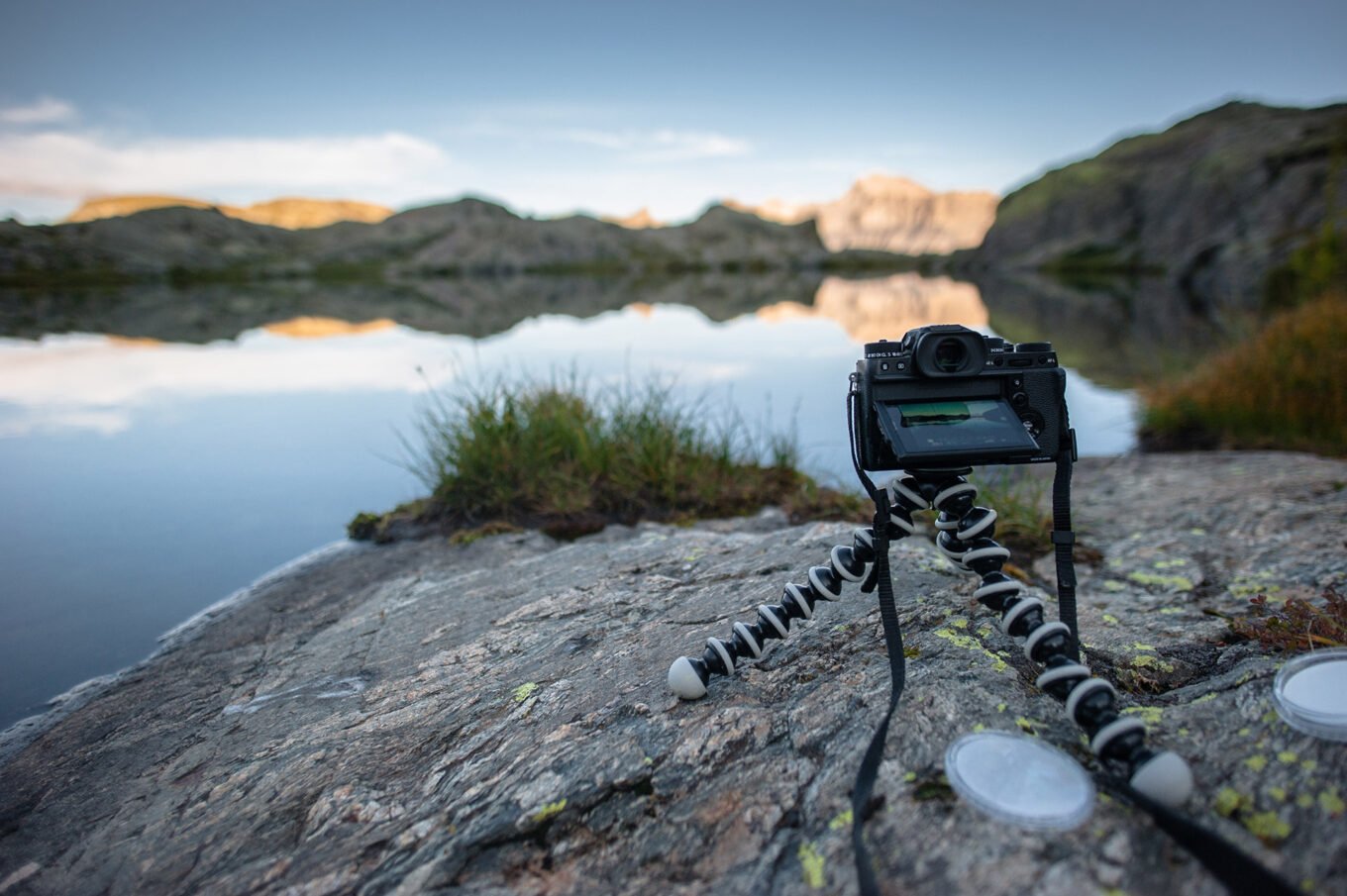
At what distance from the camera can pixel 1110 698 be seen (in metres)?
1.76

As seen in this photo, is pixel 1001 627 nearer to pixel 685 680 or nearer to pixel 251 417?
pixel 685 680

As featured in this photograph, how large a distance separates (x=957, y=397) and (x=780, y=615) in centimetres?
93

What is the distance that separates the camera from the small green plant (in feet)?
8.33

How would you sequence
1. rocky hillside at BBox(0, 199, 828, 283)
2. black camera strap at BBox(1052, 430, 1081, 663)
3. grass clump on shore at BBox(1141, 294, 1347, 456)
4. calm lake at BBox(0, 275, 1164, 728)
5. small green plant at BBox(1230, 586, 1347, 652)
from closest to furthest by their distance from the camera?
black camera strap at BBox(1052, 430, 1081, 663) < small green plant at BBox(1230, 586, 1347, 652) < calm lake at BBox(0, 275, 1164, 728) < grass clump on shore at BBox(1141, 294, 1347, 456) < rocky hillside at BBox(0, 199, 828, 283)

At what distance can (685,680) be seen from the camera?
2.40 metres

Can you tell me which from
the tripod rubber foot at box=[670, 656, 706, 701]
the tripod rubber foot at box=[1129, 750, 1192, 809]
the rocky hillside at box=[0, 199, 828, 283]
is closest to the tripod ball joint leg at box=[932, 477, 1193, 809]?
the tripod rubber foot at box=[1129, 750, 1192, 809]

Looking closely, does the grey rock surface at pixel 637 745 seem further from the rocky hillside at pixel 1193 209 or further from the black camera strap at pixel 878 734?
the rocky hillside at pixel 1193 209

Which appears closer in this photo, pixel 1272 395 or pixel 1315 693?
pixel 1315 693

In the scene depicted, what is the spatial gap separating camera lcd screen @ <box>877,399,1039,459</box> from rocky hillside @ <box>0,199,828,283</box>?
344 feet

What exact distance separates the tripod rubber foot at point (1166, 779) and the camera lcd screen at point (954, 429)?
81 centimetres

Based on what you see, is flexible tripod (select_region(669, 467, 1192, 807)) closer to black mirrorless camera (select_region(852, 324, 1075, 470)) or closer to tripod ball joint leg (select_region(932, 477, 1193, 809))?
tripod ball joint leg (select_region(932, 477, 1193, 809))

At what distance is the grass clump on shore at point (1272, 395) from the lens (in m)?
7.50

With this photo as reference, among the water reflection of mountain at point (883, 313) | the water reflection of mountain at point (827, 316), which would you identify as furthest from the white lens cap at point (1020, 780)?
the water reflection of mountain at point (883, 313)

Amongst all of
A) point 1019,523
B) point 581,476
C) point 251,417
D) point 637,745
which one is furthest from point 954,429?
point 251,417
